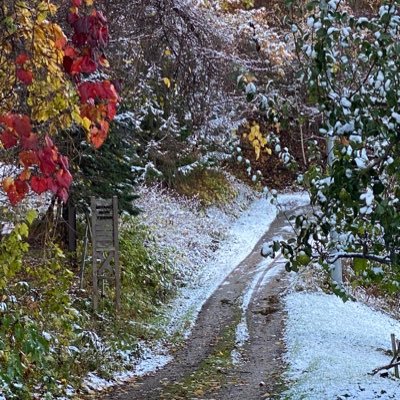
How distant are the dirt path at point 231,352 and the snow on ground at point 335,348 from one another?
340 mm

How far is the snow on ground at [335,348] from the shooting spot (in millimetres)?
9172

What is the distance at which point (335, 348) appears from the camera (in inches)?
472

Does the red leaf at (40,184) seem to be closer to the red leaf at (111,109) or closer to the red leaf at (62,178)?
the red leaf at (62,178)

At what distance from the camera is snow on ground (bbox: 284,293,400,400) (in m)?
9.17

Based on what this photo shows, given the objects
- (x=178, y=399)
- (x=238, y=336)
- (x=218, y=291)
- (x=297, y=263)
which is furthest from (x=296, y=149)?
(x=297, y=263)

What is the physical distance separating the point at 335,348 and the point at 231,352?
2.03 m

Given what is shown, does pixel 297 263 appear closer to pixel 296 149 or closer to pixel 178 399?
pixel 178 399

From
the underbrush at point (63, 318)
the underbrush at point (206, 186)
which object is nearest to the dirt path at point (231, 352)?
the underbrush at point (63, 318)

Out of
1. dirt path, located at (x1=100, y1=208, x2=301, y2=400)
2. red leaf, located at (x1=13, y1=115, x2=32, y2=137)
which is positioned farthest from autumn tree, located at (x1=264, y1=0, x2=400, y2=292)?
dirt path, located at (x1=100, y1=208, x2=301, y2=400)

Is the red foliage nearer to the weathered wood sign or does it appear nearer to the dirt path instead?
the dirt path

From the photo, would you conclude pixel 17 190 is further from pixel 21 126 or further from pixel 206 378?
pixel 206 378

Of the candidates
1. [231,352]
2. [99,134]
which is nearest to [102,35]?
[99,134]

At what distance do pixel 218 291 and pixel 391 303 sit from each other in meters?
5.52

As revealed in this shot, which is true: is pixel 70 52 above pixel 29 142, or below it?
above
